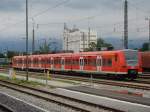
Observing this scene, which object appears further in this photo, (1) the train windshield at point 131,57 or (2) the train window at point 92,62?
(2) the train window at point 92,62

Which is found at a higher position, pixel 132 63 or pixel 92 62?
pixel 92 62

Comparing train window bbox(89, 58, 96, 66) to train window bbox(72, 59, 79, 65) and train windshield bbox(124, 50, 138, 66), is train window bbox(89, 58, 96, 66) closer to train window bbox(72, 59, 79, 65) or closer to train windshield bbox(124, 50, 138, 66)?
train window bbox(72, 59, 79, 65)

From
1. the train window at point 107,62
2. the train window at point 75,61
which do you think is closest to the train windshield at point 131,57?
the train window at point 107,62

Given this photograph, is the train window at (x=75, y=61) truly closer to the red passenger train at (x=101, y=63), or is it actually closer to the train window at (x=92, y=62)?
the red passenger train at (x=101, y=63)

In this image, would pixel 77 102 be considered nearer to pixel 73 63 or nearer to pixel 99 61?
pixel 99 61

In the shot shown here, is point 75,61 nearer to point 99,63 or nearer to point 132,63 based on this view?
point 99,63

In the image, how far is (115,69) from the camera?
37438mm

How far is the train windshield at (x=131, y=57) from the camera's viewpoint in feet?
123

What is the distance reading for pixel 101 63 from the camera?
133 feet

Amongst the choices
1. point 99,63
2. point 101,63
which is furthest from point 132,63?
point 99,63

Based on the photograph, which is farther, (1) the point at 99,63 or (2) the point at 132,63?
(1) the point at 99,63

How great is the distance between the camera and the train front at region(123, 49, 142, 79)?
37156 mm

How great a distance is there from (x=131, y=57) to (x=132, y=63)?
60cm

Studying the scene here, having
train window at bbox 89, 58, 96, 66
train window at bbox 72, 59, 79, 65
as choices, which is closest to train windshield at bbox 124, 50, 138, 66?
train window at bbox 89, 58, 96, 66
